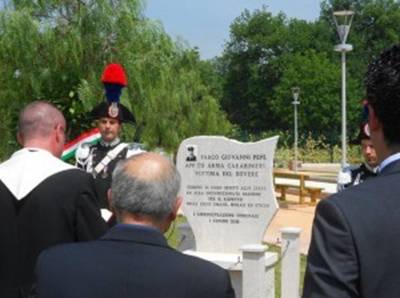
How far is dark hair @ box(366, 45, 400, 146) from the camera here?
2.01m

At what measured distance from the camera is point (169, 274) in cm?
226

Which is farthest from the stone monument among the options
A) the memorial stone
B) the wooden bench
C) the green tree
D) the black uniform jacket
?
the wooden bench

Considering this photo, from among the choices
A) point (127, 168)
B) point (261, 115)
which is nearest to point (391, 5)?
point (261, 115)

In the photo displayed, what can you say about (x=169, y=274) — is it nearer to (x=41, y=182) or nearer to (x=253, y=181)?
(x=41, y=182)

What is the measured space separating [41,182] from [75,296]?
1570 mm

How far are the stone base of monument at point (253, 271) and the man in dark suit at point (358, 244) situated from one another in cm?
474

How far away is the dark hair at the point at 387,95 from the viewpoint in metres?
2.01

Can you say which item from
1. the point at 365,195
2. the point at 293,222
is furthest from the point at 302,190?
the point at 365,195

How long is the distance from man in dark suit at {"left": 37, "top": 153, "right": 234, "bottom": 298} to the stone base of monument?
4.29 m

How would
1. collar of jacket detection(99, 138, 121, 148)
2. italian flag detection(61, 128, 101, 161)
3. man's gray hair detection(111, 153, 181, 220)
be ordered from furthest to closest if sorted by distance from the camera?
italian flag detection(61, 128, 101, 161), collar of jacket detection(99, 138, 121, 148), man's gray hair detection(111, 153, 181, 220)

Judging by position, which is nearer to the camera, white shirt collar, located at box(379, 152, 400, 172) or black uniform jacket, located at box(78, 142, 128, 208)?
white shirt collar, located at box(379, 152, 400, 172)

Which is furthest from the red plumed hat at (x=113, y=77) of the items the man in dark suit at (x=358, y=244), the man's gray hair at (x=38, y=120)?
the man in dark suit at (x=358, y=244)

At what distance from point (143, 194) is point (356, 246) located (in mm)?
729

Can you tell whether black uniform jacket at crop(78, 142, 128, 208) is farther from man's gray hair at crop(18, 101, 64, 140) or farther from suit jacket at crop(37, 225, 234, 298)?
suit jacket at crop(37, 225, 234, 298)
